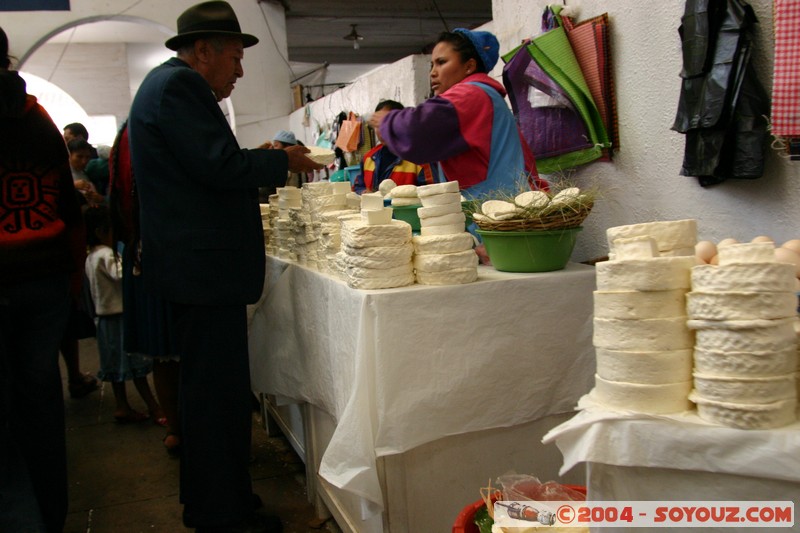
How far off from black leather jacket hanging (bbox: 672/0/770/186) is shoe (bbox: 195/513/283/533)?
2.05 metres

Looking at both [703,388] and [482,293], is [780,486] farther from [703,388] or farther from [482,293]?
[482,293]

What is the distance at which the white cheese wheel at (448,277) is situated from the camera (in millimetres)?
2004

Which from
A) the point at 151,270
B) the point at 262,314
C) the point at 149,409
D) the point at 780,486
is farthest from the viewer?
the point at 149,409

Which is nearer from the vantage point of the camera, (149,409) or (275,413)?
(275,413)

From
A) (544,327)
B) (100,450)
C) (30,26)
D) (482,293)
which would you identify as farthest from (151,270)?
(30,26)

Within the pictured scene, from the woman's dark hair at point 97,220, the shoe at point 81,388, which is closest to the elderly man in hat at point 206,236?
the woman's dark hair at point 97,220

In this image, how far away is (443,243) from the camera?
201 centimetres

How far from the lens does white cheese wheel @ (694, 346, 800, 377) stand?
115 centimetres

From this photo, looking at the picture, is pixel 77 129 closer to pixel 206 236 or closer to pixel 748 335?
pixel 206 236

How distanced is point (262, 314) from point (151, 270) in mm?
803

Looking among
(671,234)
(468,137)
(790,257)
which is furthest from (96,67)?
(790,257)

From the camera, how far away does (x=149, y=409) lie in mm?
4145

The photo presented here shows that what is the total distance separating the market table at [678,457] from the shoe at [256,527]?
1678 mm

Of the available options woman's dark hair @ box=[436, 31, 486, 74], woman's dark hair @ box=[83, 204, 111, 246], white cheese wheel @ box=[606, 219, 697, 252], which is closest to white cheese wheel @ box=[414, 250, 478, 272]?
white cheese wheel @ box=[606, 219, 697, 252]
